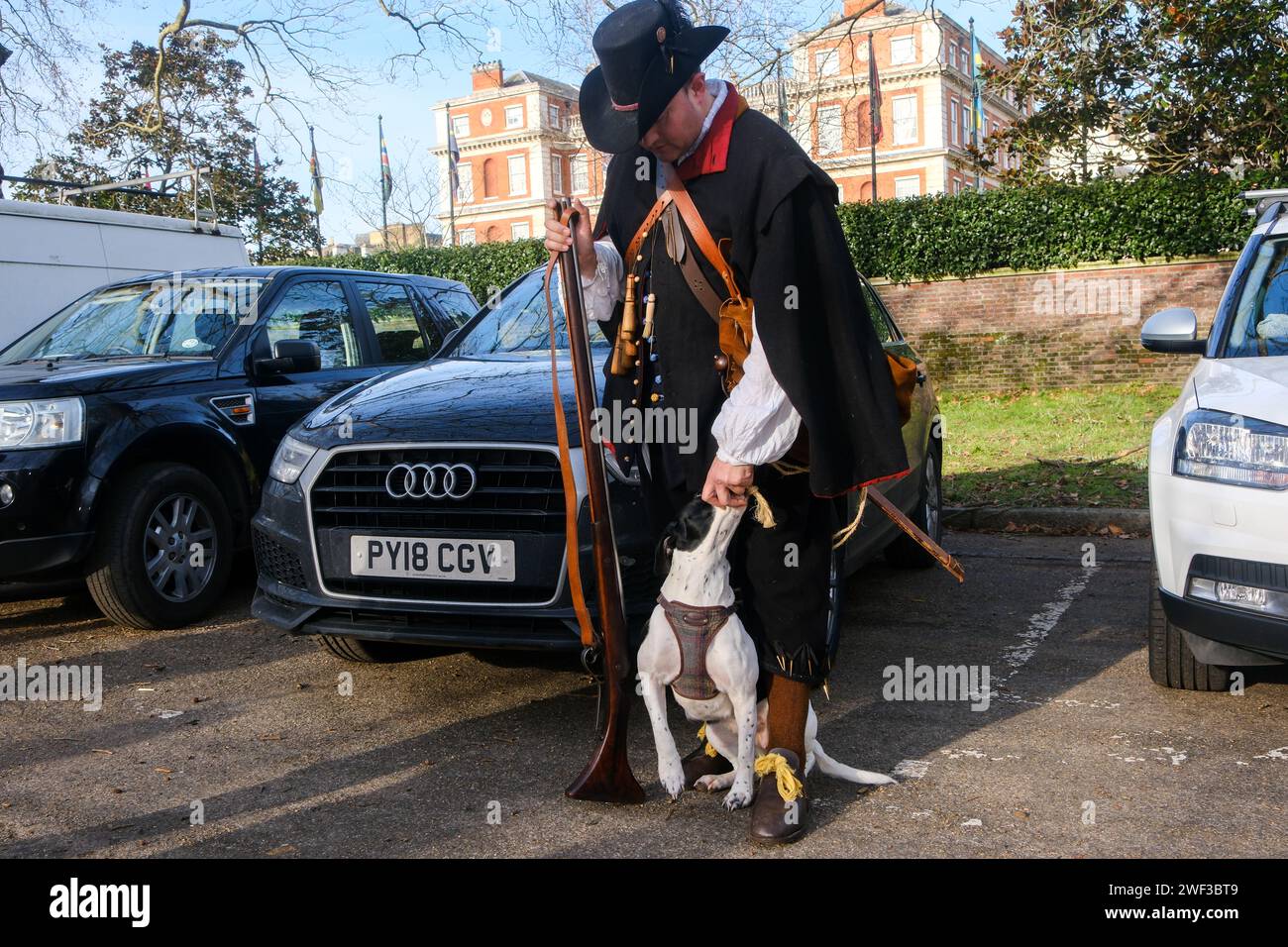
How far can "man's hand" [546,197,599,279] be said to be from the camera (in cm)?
297

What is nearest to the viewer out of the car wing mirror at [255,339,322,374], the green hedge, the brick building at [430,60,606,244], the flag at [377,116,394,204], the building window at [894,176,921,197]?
the car wing mirror at [255,339,322,374]

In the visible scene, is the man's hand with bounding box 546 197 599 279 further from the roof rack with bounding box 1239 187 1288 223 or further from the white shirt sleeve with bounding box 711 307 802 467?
the roof rack with bounding box 1239 187 1288 223

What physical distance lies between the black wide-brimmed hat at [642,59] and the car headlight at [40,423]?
3.34 metres

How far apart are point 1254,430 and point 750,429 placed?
1753 mm

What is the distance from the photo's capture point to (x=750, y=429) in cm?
284

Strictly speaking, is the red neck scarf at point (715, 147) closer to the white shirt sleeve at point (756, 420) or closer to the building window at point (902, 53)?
the white shirt sleeve at point (756, 420)

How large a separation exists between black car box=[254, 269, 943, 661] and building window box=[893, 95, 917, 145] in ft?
180

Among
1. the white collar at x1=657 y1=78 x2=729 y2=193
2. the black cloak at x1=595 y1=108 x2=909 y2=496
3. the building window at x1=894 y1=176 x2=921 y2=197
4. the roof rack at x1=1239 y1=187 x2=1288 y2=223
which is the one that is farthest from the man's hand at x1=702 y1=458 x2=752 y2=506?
the building window at x1=894 y1=176 x2=921 y2=197

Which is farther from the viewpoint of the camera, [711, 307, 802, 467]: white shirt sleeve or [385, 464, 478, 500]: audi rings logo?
[385, 464, 478, 500]: audi rings logo

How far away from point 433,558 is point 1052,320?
1421 cm

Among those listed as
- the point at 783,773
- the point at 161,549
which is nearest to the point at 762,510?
the point at 783,773

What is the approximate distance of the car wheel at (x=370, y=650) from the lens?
4.52 m

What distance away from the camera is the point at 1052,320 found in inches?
635
